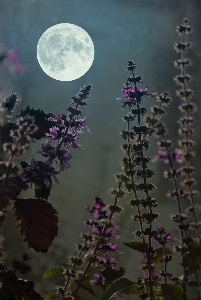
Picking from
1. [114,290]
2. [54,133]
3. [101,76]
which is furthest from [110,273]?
[101,76]

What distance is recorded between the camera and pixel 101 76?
1.34 metres

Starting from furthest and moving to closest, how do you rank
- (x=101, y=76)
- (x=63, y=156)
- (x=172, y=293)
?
(x=101, y=76) → (x=63, y=156) → (x=172, y=293)

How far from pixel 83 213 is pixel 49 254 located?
181mm

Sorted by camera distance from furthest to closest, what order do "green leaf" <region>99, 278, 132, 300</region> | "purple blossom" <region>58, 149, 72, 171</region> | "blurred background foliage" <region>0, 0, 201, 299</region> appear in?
"blurred background foliage" <region>0, 0, 201, 299</region>, "purple blossom" <region>58, 149, 72, 171</region>, "green leaf" <region>99, 278, 132, 300</region>

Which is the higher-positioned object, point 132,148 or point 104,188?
point 104,188

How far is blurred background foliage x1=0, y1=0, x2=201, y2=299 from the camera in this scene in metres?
1.21

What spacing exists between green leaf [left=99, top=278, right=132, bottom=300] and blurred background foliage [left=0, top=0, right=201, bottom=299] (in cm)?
74

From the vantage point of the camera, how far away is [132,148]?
0.49 meters

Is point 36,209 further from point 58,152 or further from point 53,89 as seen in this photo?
point 53,89

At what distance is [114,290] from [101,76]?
3.38 feet

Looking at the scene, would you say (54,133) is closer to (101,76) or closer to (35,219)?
(35,219)

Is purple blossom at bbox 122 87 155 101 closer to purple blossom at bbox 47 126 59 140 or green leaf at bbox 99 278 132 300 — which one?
purple blossom at bbox 47 126 59 140

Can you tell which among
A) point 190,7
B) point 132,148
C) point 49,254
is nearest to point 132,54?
point 190,7

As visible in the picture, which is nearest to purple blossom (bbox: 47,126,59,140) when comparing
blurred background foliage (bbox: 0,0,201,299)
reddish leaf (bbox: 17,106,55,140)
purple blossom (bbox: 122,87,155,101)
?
reddish leaf (bbox: 17,106,55,140)
